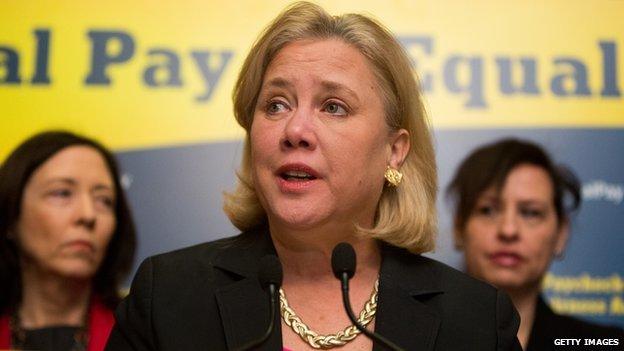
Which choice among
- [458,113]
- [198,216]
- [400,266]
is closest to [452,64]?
[458,113]

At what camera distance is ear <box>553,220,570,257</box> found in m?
3.40

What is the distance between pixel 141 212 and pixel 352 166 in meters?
1.46

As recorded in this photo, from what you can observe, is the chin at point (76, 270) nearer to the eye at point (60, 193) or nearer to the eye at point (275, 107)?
the eye at point (60, 193)

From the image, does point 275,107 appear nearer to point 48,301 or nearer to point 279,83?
point 279,83

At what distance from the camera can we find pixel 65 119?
10.7 feet

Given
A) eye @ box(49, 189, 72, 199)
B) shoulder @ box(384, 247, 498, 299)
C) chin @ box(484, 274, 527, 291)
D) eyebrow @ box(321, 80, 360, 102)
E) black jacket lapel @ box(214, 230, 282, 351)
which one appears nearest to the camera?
black jacket lapel @ box(214, 230, 282, 351)

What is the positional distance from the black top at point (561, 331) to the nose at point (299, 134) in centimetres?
168

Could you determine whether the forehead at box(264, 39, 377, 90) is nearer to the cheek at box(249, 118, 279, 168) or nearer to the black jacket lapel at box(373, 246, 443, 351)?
the cheek at box(249, 118, 279, 168)

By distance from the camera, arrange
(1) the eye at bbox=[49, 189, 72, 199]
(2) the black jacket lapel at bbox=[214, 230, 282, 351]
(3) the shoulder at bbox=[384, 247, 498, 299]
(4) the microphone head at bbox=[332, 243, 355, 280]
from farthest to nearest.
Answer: (1) the eye at bbox=[49, 189, 72, 199]
(3) the shoulder at bbox=[384, 247, 498, 299]
(2) the black jacket lapel at bbox=[214, 230, 282, 351]
(4) the microphone head at bbox=[332, 243, 355, 280]

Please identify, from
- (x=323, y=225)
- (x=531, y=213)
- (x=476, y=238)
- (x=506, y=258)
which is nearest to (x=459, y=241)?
(x=476, y=238)

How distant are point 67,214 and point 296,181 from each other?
1.47 meters

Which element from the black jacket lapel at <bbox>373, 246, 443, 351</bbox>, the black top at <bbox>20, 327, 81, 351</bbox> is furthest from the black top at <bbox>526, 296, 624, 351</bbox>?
the black top at <bbox>20, 327, 81, 351</bbox>

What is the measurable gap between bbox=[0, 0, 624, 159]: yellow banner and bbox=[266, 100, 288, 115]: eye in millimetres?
1230

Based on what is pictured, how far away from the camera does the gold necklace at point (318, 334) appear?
2010 mm
